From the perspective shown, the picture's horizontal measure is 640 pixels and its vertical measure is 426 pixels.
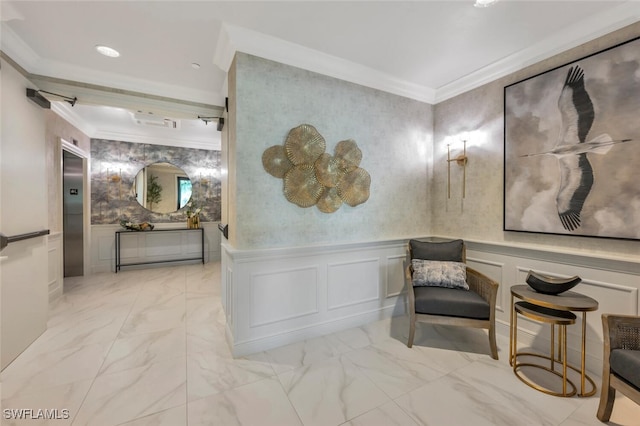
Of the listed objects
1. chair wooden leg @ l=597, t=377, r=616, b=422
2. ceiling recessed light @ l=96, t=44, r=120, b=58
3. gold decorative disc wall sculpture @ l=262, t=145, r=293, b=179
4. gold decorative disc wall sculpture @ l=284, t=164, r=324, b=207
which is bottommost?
chair wooden leg @ l=597, t=377, r=616, b=422

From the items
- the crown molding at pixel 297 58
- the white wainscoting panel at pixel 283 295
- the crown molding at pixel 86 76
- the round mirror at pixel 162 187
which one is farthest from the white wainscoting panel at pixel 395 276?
the round mirror at pixel 162 187

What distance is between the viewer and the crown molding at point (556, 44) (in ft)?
6.41

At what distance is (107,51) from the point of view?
246cm

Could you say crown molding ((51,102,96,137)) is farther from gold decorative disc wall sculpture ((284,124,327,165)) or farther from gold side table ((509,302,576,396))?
gold side table ((509,302,576,396))

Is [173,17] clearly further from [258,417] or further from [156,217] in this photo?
[156,217]

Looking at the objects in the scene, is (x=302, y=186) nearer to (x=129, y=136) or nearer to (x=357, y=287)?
(x=357, y=287)

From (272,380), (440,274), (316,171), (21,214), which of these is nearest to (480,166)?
(440,274)

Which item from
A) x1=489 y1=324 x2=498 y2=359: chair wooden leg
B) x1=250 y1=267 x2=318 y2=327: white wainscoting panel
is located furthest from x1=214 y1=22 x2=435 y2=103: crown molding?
x1=489 y1=324 x2=498 y2=359: chair wooden leg

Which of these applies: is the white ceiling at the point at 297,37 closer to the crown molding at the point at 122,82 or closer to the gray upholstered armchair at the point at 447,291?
the crown molding at the point at 122,82

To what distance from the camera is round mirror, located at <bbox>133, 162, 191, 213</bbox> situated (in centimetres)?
547

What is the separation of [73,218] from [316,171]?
4.95 metres

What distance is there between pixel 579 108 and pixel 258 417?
3.47m

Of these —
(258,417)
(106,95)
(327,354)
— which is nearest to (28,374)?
(258,417)

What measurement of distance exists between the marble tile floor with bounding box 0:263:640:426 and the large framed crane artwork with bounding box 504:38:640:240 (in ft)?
4.31
